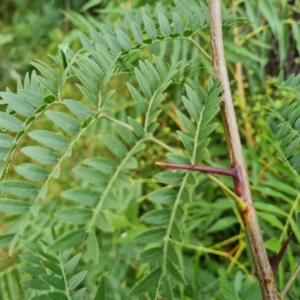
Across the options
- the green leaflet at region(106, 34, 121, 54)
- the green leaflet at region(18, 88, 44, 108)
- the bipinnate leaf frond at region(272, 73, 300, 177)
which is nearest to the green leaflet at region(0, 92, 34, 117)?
the green leaflet at region(18, 88, 44, 108)

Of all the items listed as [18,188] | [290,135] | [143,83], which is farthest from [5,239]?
[290,135]

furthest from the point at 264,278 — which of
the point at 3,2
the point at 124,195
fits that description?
the point at 3,2

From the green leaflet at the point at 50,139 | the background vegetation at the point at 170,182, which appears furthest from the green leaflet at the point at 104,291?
the green leaflet at the point at 50,139

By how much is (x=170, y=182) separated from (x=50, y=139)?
0.10 metres

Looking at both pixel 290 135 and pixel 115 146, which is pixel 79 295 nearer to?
pixel 115 146

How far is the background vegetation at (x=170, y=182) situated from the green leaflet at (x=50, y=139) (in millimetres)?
12

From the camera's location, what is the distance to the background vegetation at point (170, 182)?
335 mm

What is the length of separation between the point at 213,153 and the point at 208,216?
17cm

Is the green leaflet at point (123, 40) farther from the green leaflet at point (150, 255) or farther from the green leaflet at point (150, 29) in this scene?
the green leaflet at point (150, 255)

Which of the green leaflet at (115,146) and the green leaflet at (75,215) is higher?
the green leaflet at (115,146)

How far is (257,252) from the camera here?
349 mm

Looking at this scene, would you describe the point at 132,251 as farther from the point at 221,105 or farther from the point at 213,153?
the point at 221,105

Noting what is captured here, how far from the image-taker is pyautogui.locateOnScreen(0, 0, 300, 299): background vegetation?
1.10 feet

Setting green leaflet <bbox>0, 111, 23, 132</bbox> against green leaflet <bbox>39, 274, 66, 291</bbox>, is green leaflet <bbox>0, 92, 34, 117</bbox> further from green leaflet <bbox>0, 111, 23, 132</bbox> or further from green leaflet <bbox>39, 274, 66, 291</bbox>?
green leaflet <bbox>39, 274, 66, 291</bbox>
